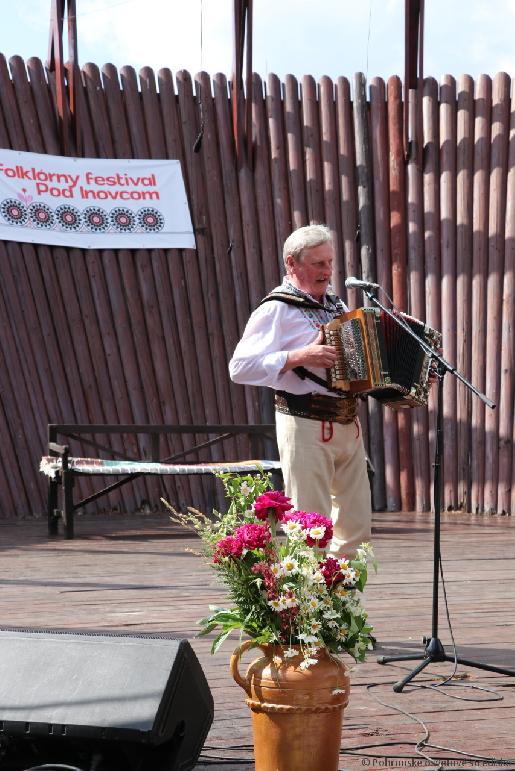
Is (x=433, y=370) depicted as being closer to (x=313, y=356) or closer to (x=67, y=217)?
(x=313, y=356)

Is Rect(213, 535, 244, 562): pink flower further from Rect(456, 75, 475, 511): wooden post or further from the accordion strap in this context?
Rect(456, 75, 475, 511): wooden post

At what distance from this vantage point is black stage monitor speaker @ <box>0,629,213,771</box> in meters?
2.21

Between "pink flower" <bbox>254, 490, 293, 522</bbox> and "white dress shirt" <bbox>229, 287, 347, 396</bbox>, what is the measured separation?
1228 mm

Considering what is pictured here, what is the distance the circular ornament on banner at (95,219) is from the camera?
8516 millimetres

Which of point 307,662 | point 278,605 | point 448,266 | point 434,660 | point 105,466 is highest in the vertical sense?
point 278,605

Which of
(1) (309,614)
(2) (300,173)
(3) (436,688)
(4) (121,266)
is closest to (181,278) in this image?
(4) (121,266)

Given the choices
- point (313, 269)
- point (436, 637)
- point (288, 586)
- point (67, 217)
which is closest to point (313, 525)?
point (288, 586)

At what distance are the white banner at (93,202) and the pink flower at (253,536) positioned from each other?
617cm

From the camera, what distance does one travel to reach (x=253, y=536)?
8.18 ft

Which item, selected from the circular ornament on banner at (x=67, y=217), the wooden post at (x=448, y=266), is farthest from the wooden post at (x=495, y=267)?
the circular ornament on banner at (x=67, y=217)

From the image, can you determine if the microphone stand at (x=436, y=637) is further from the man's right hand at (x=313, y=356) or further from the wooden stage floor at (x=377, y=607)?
the man's right hand at (x=313, y=356)

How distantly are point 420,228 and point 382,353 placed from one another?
5055 mm

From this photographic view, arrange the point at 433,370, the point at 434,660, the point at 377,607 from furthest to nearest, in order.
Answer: the point at 377,607 < the point at 433,370 < the point at 434,660

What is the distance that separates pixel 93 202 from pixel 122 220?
0.26m
